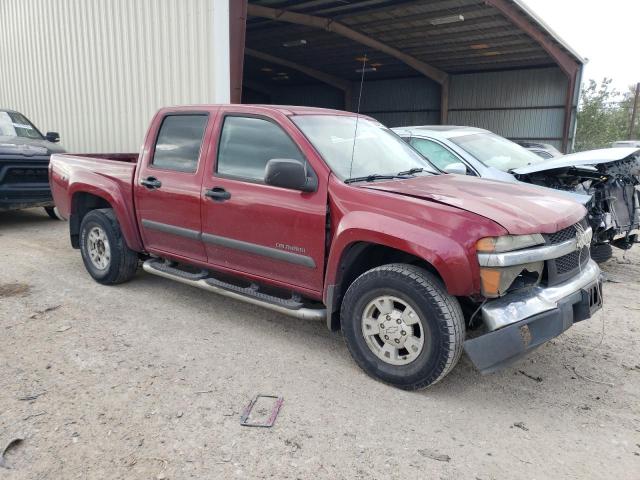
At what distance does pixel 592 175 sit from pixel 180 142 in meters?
4.46

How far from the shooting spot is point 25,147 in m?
8.11

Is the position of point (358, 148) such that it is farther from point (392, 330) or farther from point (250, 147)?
point (392, 330)

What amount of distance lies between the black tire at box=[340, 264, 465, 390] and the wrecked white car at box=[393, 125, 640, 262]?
2.40 metres

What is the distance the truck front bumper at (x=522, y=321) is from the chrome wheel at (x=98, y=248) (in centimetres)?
381

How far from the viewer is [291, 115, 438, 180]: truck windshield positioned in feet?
12.1

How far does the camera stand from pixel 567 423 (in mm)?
2926

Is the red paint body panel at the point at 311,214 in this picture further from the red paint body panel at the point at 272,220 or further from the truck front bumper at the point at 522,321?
the truck front bumper at the point at 522,321

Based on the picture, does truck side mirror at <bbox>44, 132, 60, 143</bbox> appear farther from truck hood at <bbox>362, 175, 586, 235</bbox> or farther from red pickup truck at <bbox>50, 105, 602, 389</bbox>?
truck hood at <bbox>362, 175, 586, 235</bbox>

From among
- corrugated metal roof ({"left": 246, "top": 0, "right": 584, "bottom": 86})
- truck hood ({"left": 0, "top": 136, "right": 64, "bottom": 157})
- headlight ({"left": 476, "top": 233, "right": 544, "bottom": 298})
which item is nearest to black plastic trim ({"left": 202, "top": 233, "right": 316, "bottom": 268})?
headlight ({"left": 476, "top": 233, "right": 544, "bottom": 298})

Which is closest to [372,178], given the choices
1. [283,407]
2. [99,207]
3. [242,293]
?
[242,293]

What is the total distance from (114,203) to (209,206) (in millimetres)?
1364

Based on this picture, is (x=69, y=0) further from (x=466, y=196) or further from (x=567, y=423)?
(x=567, y=423)

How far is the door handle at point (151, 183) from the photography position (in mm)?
4500

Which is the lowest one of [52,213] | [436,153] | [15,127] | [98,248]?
[52,213]
